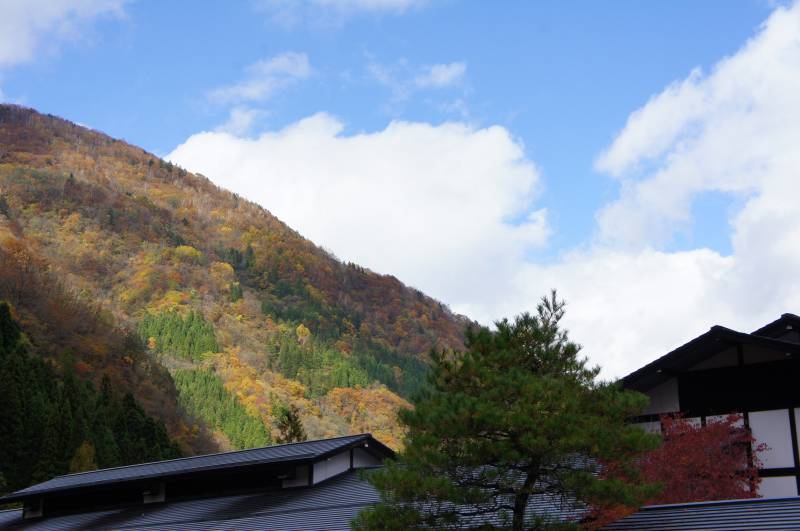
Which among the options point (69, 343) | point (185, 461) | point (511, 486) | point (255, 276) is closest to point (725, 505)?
point (511, 486)

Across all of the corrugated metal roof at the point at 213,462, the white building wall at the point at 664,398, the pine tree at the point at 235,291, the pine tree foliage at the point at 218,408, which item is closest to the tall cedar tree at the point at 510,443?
the white building wall at the point at 664,398

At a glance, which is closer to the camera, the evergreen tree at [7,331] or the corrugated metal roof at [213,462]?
the corrugated metal roof at [213,462]

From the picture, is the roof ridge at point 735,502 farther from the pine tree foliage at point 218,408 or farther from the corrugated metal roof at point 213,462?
the pine tree foliage at point 218,408

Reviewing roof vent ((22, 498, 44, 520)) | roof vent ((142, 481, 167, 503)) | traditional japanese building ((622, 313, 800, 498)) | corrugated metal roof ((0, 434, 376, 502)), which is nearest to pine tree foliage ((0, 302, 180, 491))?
roof vent ((22, 498, 44, 520))

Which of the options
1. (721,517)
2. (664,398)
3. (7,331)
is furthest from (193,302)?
(721,517)

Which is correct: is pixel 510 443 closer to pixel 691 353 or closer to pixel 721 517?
pixel 721 517

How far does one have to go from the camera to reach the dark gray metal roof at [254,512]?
1814 centimetres

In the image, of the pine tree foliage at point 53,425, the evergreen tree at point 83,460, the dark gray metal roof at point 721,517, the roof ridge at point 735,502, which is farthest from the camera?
the pine tree foliage at point 53,425

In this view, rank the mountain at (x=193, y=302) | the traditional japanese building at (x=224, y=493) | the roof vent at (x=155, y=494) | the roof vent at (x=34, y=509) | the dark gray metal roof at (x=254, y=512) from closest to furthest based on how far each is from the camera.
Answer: the dark gray metal roof at (x=254, y=512) < the traditional japanese building at (x=224, y=493) < the roof vent at (x=155, y=494) < the roof vent at (x=34, y=509) < the mountain at (x=193, y=302)

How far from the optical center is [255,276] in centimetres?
12031

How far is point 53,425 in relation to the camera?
40.4 metres

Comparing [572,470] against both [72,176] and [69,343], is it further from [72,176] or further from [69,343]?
[72,176]

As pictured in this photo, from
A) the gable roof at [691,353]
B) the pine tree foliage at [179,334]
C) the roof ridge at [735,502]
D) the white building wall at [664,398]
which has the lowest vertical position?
the roof ridge at [735,502]

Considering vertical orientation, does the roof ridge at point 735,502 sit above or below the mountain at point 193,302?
below
